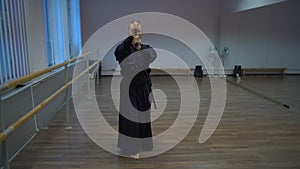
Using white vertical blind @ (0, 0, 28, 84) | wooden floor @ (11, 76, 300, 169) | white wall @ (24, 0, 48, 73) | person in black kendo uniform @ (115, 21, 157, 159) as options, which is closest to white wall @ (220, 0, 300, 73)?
wooden floor @ (11, 76, 300, 169)

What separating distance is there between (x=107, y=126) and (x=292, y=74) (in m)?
5.84

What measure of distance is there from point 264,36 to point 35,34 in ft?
16.9

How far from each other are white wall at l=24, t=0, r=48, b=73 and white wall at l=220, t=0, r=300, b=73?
14.3 feet

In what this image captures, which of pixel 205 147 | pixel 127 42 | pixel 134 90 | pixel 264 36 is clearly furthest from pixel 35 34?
pixel 264 36

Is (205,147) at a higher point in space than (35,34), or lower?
lower

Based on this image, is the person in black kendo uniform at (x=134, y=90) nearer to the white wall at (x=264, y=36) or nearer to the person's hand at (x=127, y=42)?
the person's hand at (x=127, y=42)

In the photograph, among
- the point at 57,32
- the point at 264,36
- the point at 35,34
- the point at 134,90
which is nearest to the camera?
the point at 134,90

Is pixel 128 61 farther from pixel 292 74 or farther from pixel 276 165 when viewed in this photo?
pixel 292 74

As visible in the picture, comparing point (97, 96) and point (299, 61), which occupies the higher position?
point (299, 61)

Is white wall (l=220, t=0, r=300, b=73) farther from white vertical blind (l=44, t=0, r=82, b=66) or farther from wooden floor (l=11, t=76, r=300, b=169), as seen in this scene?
white vertical blind (l=44, t=0, r=82, b=66)

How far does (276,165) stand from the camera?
2.47 metres

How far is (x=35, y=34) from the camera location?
3.34 metres

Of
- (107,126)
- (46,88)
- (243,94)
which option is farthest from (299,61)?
(46,88)

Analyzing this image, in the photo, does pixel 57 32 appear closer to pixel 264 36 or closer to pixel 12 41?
pixel 12 41
